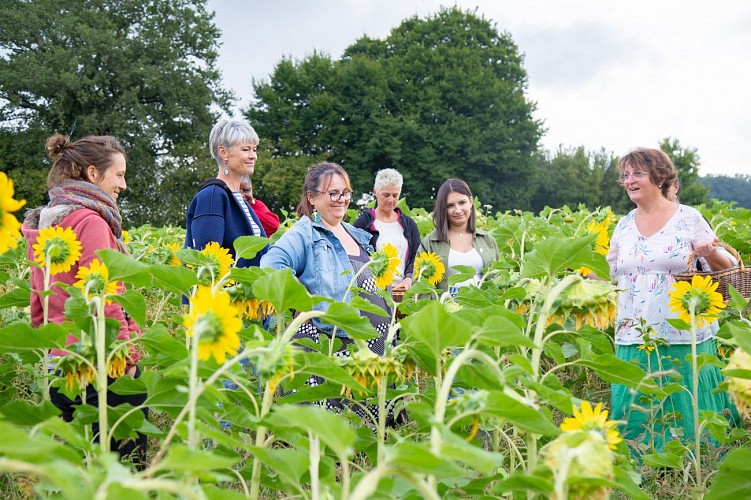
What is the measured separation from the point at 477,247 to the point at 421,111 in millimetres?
26086

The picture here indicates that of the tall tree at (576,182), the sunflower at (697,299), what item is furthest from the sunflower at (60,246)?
the tall tree at (576,182)

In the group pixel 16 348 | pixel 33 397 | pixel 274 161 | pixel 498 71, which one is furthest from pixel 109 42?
pixel 16 348

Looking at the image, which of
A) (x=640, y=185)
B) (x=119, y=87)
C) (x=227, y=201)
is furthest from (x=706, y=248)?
(x=119, y=87)

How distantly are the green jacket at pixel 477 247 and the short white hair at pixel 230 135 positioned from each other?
1224 millimetres

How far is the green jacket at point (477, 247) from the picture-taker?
4.28 meters

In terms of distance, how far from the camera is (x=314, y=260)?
10.4 ft

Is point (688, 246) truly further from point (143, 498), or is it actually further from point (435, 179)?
point (435, 179)

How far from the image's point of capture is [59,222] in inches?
99.5

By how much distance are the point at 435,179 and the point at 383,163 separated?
2321mm

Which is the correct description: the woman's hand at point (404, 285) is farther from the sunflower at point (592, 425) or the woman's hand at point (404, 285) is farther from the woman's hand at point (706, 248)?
the sunflower at point (592, 425)

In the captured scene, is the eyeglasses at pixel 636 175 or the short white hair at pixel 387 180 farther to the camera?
the short white hair at pixel 387 180

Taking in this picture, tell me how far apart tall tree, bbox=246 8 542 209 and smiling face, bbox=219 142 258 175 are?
24797 mm

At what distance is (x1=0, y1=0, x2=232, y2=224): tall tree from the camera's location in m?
25.0

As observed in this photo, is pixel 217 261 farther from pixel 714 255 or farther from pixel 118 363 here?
pixel 714 255
